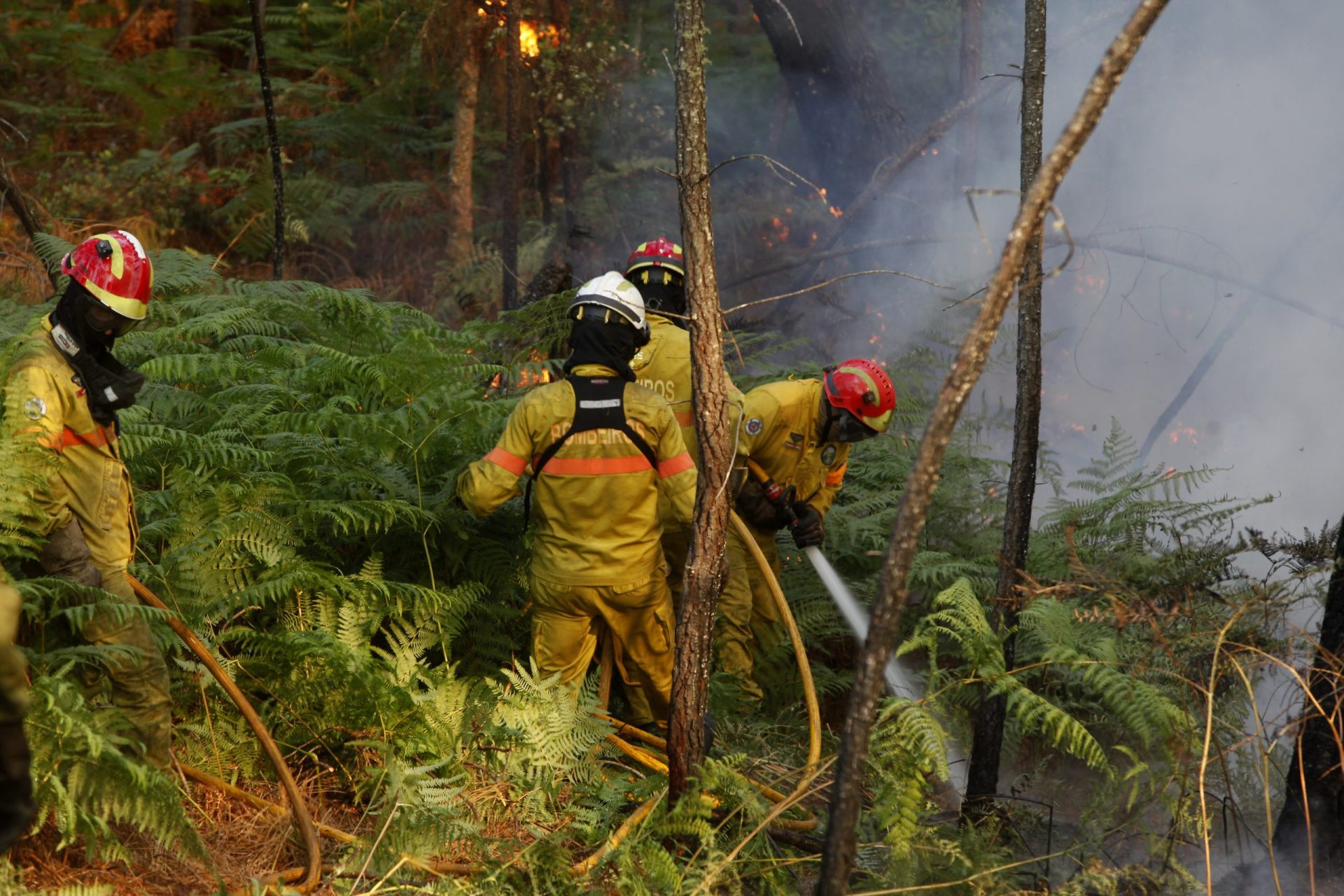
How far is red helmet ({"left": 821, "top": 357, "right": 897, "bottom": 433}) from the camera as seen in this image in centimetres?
566

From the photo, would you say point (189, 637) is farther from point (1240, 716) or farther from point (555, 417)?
point (1240, 716)

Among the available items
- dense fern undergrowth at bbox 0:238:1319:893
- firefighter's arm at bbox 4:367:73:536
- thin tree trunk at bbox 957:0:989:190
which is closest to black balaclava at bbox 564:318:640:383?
dense fern undergrowth at bbox 0:238:1319:893

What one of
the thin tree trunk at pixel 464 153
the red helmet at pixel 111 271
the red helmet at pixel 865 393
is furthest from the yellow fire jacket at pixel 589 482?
the thin tree trunk at pixel 464 153

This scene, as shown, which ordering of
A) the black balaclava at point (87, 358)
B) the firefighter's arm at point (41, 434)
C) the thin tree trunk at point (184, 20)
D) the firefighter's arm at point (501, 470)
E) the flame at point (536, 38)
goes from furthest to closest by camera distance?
1. the thin tree trunk at point (184, 20)
2. the flame at point (536, 38)
3. the firefighter's arm at point (501, 470)
4. the black balaclava at point (87, 358)
5. the firefighter's arm at point (41, 434)

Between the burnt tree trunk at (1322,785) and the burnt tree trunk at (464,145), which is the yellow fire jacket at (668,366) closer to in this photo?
the burnt tree trunk at (1322,785)

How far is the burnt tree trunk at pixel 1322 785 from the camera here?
14.0ft

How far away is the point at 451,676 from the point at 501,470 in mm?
914

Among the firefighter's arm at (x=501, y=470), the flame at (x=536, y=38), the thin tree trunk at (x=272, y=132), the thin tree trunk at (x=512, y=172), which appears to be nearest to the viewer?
the firefighter's arm at (x=501, y=470)

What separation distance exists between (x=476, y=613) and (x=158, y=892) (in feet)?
6.66

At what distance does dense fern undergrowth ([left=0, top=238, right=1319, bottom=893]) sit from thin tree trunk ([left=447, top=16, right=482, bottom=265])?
4.68m

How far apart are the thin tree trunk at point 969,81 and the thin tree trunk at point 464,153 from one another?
489cm

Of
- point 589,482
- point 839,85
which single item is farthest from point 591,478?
point 839,85

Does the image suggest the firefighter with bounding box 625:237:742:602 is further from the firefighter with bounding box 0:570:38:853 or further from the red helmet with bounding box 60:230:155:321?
the firefighter with bounding box 0:570:38:853

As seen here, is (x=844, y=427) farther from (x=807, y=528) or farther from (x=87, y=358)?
(x=87, y=358)
